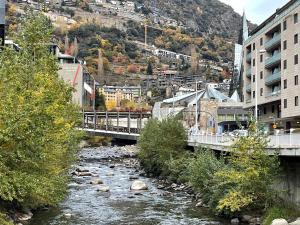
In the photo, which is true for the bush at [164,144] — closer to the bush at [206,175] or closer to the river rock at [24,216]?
the bush at [206,175]

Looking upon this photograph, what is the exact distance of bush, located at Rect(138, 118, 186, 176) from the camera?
62.7 meters

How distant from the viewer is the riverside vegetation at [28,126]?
24.3m

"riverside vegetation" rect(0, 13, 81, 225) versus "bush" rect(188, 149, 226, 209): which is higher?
"riverside vegetation" rect(0, 13, 81, 225)

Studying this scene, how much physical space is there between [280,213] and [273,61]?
158 ft

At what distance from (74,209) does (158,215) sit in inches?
272

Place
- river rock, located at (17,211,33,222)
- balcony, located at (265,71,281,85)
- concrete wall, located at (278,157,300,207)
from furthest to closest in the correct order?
balcony, located at (265,71,281,85)
river rock, located at (17,211,33,222)
concrete wall, located at (278,157,300,207)

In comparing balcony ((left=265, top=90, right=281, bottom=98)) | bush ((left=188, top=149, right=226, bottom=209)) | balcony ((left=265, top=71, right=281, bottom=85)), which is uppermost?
balcony ((left=265, top=71, right=281, bottom=85))

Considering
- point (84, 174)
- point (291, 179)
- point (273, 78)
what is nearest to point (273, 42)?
point (273, 78)

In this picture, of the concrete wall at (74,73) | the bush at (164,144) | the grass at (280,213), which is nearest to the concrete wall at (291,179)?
the grass at (280,213)

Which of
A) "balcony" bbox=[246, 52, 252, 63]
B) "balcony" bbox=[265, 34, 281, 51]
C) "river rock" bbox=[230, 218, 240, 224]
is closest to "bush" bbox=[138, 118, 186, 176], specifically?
"balcony" bbox=[265, 34, 281, 51]

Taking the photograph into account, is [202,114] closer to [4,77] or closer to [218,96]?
[218,96]

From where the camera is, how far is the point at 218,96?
167 metres

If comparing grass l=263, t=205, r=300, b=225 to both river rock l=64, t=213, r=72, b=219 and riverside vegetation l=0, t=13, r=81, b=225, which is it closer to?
riverside vegetation l=0, t=13, r=81, b=225

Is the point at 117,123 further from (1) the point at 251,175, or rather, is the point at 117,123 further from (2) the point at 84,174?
(1) the point at 251,175
